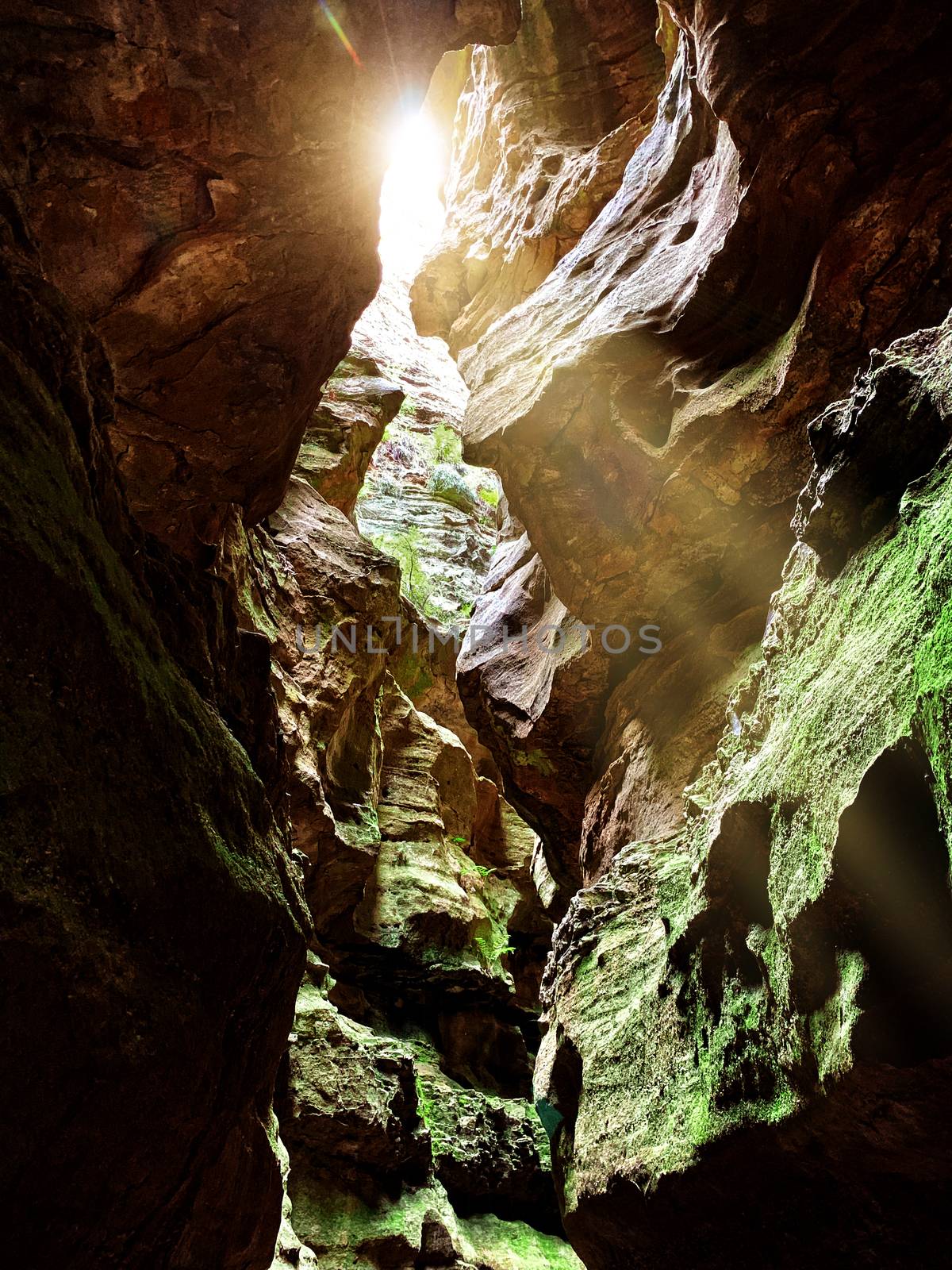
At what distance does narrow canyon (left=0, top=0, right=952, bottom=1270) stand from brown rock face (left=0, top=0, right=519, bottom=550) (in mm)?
43

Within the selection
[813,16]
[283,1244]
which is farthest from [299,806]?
[813,16]

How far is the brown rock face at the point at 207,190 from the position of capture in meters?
6.50

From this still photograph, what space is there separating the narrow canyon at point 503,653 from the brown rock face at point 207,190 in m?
0.04

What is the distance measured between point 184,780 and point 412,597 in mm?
17647

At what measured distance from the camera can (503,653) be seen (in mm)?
12000

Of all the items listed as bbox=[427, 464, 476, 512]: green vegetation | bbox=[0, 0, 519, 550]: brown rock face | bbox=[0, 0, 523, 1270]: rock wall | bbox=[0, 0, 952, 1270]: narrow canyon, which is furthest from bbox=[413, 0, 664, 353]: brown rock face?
bbox=[427, 464, 476, 512]: green vegetation

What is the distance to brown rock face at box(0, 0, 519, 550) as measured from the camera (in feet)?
21.3

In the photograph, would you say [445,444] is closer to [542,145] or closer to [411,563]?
[411,563]

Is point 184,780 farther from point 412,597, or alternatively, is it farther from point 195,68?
point 412,597

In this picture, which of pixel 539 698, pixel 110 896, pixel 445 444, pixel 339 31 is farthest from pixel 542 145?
pixel 110 896

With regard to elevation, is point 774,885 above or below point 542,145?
below

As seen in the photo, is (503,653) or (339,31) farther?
(503,653)

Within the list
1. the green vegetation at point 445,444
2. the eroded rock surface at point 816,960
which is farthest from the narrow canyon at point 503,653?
the green vegetation at point 445,444

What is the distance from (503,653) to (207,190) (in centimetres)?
735
